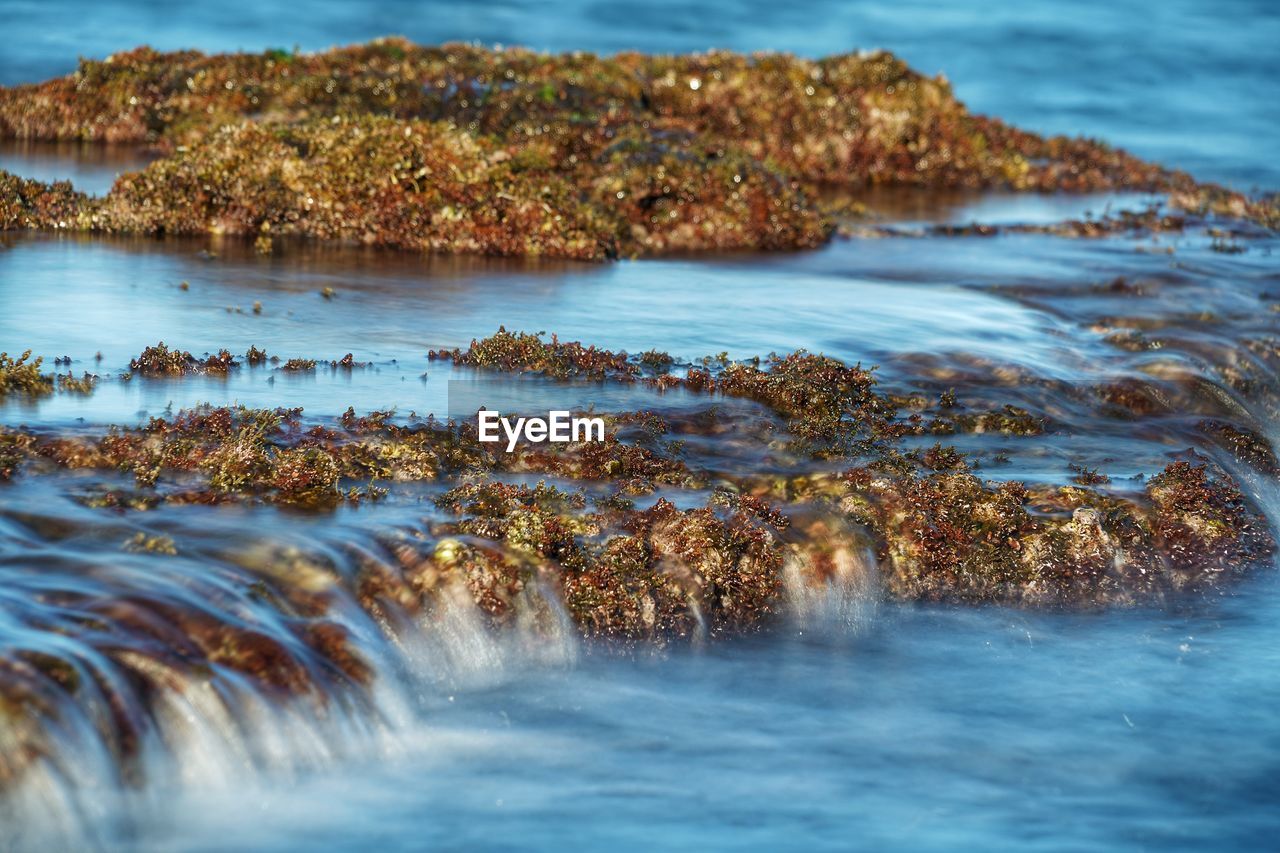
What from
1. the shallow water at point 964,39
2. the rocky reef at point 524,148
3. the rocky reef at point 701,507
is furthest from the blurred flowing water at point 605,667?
the shallow water at point 964,39

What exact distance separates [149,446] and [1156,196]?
2433 cm

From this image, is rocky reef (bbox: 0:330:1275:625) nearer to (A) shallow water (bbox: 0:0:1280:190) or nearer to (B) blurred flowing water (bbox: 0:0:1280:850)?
(B) blurred flowing water (bbox: 0:0:1280:850)

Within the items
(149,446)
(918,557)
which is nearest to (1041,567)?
(918,557)

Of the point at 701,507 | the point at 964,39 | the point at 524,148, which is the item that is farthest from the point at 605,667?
the point at 964,39

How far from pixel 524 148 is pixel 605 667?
13945 mm

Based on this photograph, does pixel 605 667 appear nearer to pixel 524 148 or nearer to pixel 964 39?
pixel 524 148

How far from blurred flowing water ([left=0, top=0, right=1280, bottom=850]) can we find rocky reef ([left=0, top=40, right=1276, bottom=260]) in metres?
2.70

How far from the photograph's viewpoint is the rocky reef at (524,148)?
19656mm

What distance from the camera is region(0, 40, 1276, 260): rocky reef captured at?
A: 19656 millimetres

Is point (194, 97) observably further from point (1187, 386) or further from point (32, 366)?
point (1187, 386)

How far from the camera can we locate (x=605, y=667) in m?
9.19

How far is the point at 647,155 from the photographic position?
72.8 feet

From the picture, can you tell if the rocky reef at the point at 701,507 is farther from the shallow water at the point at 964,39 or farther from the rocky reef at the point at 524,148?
the shallow water at the point at 964,39

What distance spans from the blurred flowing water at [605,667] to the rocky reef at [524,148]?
2.70 metres
